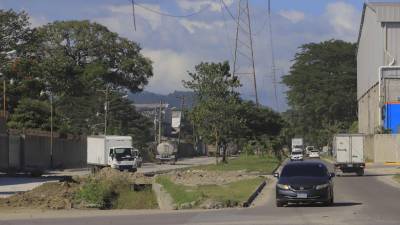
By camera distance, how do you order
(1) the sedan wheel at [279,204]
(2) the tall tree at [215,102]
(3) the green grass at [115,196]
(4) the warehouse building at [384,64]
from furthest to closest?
(4) the warehouse building at [384,64]
(2) the tall tree at [215,102]
(3) the green grass at [115,196]
(1) the sedan wheel at [279,204]

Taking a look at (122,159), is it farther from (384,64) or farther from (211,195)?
(384,64)

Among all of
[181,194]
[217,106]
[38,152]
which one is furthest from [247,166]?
[181,194]

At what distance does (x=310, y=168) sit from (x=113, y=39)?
250ft

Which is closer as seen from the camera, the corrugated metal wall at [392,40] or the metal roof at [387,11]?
the corrugated metal wall at [392,40]

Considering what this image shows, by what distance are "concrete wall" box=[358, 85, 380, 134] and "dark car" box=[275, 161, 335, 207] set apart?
205 ft

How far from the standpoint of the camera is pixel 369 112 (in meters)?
99.3

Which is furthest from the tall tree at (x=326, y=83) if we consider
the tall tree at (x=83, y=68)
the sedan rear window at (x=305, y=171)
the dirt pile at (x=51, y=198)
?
the sedan rear window at (x=305, y=171)

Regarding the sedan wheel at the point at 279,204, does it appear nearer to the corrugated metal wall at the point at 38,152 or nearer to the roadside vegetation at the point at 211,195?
the roadside vegetation at the point at 211,195

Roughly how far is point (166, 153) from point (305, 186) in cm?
6512

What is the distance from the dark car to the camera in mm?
25500

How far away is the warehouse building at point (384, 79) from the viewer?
7894 centimetres

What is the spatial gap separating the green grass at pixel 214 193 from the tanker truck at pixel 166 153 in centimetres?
4981

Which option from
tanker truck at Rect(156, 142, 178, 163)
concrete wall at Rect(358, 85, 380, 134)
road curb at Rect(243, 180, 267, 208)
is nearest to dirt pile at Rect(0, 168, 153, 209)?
road curb at Rect(243, 180, 267, 208)

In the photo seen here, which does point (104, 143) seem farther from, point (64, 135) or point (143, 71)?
point (143, 71)
